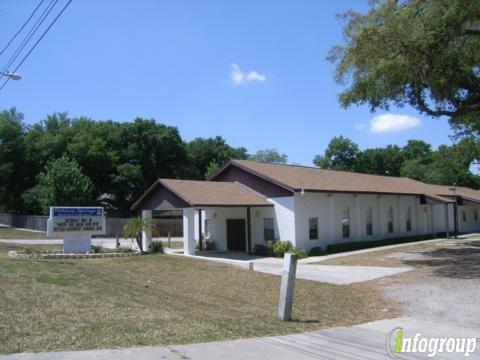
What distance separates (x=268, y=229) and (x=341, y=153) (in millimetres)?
55544

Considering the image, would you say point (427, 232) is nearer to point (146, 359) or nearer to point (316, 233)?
point (316, 233)

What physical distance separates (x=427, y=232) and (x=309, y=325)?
31.8 meters

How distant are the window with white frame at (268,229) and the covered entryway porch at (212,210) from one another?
0.80ft

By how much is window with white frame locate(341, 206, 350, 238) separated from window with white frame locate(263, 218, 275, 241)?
16.5 ft

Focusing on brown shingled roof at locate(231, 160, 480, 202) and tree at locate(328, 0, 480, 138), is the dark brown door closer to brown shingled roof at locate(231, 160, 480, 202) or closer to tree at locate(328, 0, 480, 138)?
brown shingled roof at locate(231, 160, 480, 202)

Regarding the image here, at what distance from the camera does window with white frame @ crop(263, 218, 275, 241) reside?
84.1 ft

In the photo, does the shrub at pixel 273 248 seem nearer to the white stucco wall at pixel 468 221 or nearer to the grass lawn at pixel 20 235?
the grass lawn at pixel 20 235

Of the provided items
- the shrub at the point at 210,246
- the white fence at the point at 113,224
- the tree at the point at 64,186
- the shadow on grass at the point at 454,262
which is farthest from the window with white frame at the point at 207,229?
the tree at the point at 64,186

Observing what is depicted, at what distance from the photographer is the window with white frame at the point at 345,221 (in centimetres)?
2839

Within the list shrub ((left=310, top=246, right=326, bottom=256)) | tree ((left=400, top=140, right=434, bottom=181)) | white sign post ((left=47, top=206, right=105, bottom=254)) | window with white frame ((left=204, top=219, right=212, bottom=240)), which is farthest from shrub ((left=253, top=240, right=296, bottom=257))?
tree ((left=400, top=140, right=434, bottom=181))

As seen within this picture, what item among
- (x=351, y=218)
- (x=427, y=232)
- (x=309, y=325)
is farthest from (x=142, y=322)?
(x=427, y=232)

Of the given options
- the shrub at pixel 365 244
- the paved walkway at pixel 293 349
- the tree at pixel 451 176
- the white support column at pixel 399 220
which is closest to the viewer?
the paved walkway at pixel 293 349

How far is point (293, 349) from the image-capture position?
746 cm

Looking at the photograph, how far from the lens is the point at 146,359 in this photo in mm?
6418
